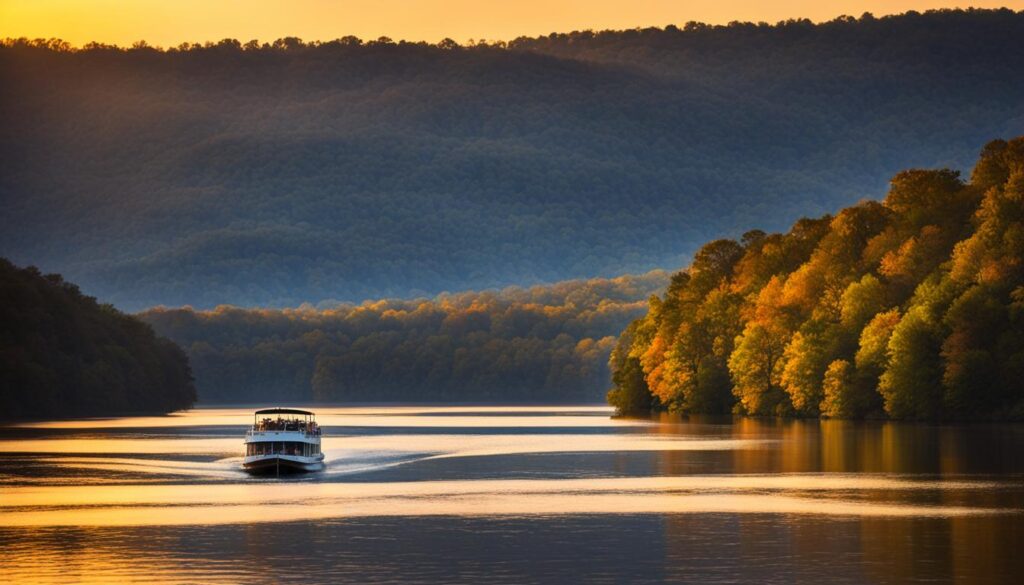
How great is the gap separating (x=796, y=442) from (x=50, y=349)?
103m

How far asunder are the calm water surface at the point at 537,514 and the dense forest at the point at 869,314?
22.3m

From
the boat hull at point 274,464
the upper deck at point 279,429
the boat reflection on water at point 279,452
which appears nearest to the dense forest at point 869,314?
the upper deck at point 279,429

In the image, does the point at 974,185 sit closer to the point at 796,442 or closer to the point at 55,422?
the point at 796,442

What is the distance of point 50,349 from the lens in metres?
191

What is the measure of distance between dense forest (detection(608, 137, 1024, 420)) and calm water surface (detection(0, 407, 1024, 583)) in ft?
73.1

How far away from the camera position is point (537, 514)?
62156mm

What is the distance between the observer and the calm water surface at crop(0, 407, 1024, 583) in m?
46.4

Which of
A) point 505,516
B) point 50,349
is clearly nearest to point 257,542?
point 505,516

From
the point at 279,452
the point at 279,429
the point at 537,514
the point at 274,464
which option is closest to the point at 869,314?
the point at 279,429

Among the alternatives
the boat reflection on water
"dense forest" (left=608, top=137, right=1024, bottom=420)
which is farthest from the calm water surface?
"dense forest" (left=608, top=137, right=1024, bottom=420)

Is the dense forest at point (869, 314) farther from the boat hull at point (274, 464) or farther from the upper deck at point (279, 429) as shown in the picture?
the boat hull at point (274, 464)

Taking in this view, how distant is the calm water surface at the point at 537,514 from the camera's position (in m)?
46.4

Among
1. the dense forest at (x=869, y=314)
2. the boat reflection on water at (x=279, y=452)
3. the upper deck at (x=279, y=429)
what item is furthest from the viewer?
the dense forest at (x=869, y=314)

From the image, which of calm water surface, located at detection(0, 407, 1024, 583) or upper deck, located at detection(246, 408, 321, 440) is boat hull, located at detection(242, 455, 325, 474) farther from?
calm water surface, located at detection(0, 407, 1024, 583)
